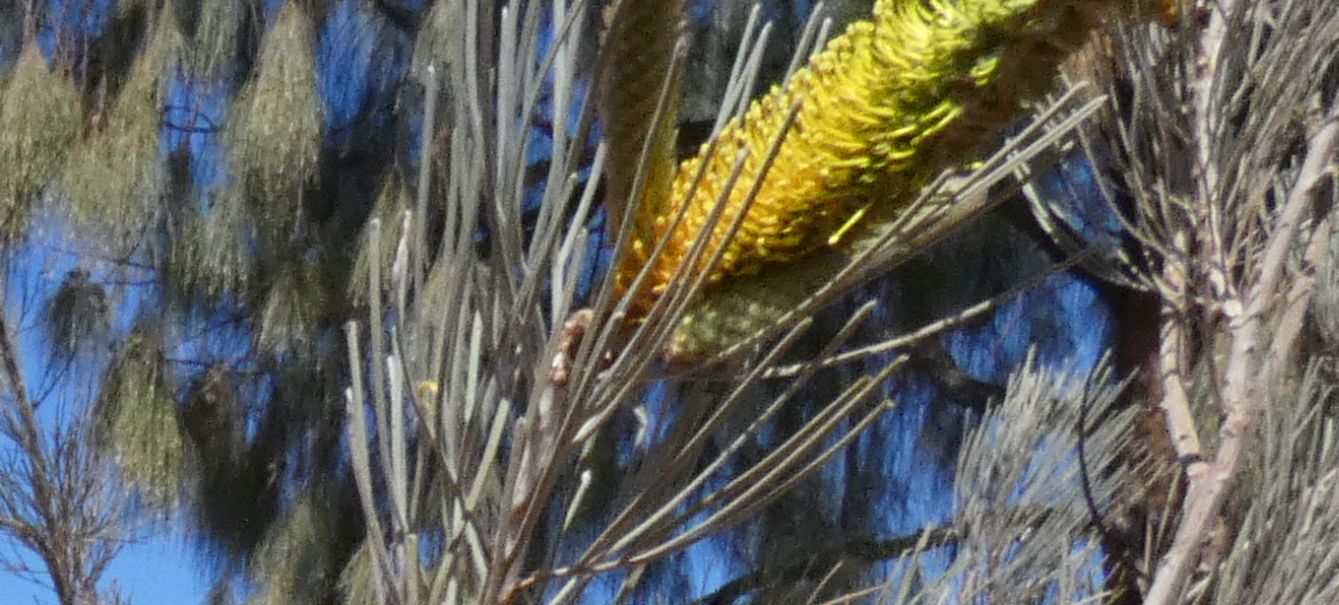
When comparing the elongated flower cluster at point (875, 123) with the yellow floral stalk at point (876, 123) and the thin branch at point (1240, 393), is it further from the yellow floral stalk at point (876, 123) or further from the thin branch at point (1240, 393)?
the thin branch at point (1240, 393)

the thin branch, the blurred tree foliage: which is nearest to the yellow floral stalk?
the blurred tree foliage

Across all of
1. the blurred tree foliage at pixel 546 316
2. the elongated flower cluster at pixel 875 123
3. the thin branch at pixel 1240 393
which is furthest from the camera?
the blurred tree foliage at pixel 546 316

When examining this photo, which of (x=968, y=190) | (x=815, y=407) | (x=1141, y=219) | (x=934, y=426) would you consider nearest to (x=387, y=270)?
(x=815, y=407)

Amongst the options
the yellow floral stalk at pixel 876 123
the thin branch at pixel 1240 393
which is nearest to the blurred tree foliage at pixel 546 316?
the thin branch at pixel 1240 393

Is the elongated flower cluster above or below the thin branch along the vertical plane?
above

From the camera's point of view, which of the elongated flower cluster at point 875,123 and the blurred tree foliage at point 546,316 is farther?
the blurred tree foliage at point 546,316

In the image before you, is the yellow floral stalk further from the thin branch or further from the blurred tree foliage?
the thin branch

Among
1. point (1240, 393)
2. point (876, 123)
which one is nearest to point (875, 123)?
point (876, 123)

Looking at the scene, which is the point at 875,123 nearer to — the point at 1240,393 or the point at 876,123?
the point at 876,123
